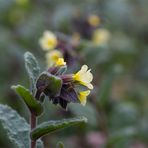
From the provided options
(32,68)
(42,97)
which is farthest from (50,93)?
(32,68)

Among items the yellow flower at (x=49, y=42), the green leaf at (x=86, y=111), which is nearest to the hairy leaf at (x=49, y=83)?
the yellow flower at (x=49, y=42)

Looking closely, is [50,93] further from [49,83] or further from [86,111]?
[86,111]

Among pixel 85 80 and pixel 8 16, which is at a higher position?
pixel 8 16

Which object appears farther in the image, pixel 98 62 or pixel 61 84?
pixel 98 62

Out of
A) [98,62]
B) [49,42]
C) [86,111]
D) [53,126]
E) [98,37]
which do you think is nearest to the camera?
[53,126]

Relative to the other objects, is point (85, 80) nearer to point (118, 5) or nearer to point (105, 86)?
point (105, 86)

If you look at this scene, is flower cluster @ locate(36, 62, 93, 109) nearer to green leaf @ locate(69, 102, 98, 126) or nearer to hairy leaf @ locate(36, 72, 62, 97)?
hairy leaf @ locate(36, 72, 62, 97)

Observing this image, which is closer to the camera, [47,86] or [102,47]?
[47,86]

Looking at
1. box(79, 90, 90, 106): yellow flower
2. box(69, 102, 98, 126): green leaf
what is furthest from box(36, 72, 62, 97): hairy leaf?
box(69, 102, 98, 126): green leaf

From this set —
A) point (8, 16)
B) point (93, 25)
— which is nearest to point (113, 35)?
point (8, 16)
